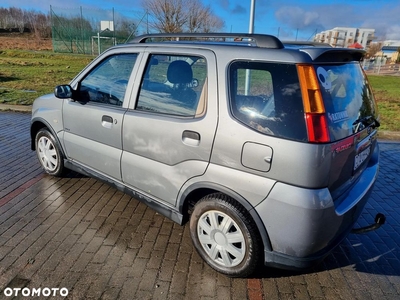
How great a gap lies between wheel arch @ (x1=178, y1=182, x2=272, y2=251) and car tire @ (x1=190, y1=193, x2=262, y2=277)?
0.22 ft

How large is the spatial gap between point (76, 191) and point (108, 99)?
4.61ft

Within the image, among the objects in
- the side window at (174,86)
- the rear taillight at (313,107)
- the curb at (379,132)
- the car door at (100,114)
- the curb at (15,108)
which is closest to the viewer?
the rear taillight at (313,107)

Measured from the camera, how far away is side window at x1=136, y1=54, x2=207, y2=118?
8.29ft

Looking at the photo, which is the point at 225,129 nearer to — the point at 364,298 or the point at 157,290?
the point at 157,290

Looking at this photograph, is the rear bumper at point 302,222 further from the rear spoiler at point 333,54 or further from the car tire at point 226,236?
the rear spoiler at point 333,54

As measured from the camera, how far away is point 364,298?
2385 mm

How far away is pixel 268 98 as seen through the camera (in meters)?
2.18

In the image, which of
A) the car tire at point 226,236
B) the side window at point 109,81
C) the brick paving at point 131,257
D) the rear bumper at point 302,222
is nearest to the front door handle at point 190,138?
the car tire at point 226,236

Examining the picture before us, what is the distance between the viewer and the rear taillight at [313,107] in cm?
195

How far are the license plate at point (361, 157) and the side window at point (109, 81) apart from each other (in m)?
2.19

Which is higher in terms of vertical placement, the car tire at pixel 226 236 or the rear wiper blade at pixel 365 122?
the rear wiper blade at pixel 365 122

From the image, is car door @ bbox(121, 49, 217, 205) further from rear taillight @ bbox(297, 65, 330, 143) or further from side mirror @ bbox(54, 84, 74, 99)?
side mirror @ bbox(54, 84, 74, 99)

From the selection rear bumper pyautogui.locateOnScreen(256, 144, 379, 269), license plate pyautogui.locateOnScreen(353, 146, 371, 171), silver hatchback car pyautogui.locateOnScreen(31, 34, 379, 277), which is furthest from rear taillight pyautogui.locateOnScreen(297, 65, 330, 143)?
license plate pyautogui.locateOnScreen(353, 146, 371, 171)

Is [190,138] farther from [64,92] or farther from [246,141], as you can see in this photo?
[64,92]
